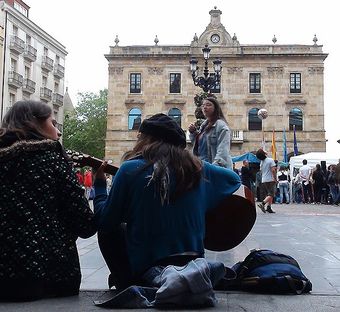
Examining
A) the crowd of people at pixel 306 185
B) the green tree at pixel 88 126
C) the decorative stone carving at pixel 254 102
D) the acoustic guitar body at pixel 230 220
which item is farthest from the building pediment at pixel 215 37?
the acoustic guitar body at pixel 230 220

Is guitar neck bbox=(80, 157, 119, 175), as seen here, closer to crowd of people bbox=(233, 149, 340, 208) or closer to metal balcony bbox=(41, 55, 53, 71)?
crowd of people bbox=(233, 149, 340, 208)

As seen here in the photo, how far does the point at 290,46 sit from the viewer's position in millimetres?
46969

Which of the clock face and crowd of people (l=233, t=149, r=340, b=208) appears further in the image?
the clock face

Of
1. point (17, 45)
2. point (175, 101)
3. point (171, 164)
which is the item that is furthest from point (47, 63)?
point (171, 164)

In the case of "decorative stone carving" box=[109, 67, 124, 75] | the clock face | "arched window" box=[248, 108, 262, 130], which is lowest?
"arched window" box=[248, 108, 262, 130]

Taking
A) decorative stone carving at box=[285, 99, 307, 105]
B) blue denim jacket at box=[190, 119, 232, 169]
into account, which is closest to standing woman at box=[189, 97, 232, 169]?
blue denim jacket at box=[190, 119, 232, 169]

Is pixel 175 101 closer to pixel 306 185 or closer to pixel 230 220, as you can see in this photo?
pixel 306 185

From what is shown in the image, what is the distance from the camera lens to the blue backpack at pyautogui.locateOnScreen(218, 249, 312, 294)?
383cm

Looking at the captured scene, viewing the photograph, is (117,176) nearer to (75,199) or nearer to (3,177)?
(75,199)

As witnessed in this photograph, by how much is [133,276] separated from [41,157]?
3.29 feet

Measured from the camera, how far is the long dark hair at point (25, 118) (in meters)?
3.70

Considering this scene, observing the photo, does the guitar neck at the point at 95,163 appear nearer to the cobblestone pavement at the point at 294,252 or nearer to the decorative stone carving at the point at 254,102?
the cobblestone pavement at the point at 294,252

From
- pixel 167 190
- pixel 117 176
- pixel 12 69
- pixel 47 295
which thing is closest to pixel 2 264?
pixel 47 295

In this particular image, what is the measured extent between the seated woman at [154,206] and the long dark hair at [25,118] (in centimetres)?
67
